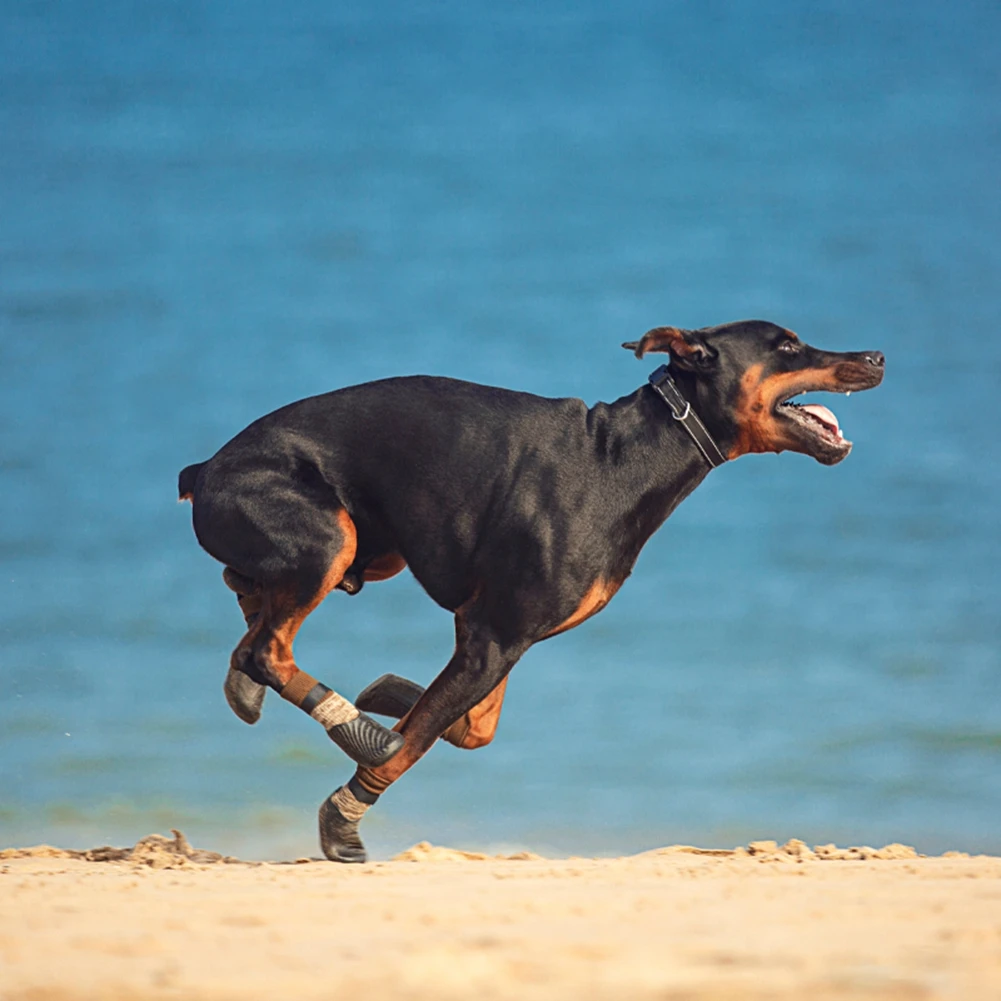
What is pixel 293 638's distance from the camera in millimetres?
7957

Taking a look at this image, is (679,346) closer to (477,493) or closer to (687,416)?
(687,416)

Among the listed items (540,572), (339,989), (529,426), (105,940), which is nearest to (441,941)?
(339,989)

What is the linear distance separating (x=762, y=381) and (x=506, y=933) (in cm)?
436

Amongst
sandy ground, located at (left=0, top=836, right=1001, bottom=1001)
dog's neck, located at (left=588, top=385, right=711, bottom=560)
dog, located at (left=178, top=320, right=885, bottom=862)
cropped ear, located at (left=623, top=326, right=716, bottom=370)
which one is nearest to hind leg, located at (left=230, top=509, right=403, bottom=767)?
dog, located at (left=178, top=320, right=885, bottom=862)

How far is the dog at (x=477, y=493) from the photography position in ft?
25.3

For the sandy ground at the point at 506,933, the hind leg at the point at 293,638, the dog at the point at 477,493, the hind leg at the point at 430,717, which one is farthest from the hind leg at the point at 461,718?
the sandy ground at the point at 506,933

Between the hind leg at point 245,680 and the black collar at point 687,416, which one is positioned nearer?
the black collar at point 687,416

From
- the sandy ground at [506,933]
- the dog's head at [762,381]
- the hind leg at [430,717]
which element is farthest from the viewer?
the dog's head at [762,381]

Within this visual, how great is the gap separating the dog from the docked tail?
348 mm

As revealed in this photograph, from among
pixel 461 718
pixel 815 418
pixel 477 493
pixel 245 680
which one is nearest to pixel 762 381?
pixel 815 418

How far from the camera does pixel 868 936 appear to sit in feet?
14.1

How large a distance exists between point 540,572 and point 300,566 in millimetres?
1345

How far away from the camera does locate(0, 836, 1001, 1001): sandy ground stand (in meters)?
3.55

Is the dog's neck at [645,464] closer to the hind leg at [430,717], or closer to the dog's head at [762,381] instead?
the dog's head at [762,381]
